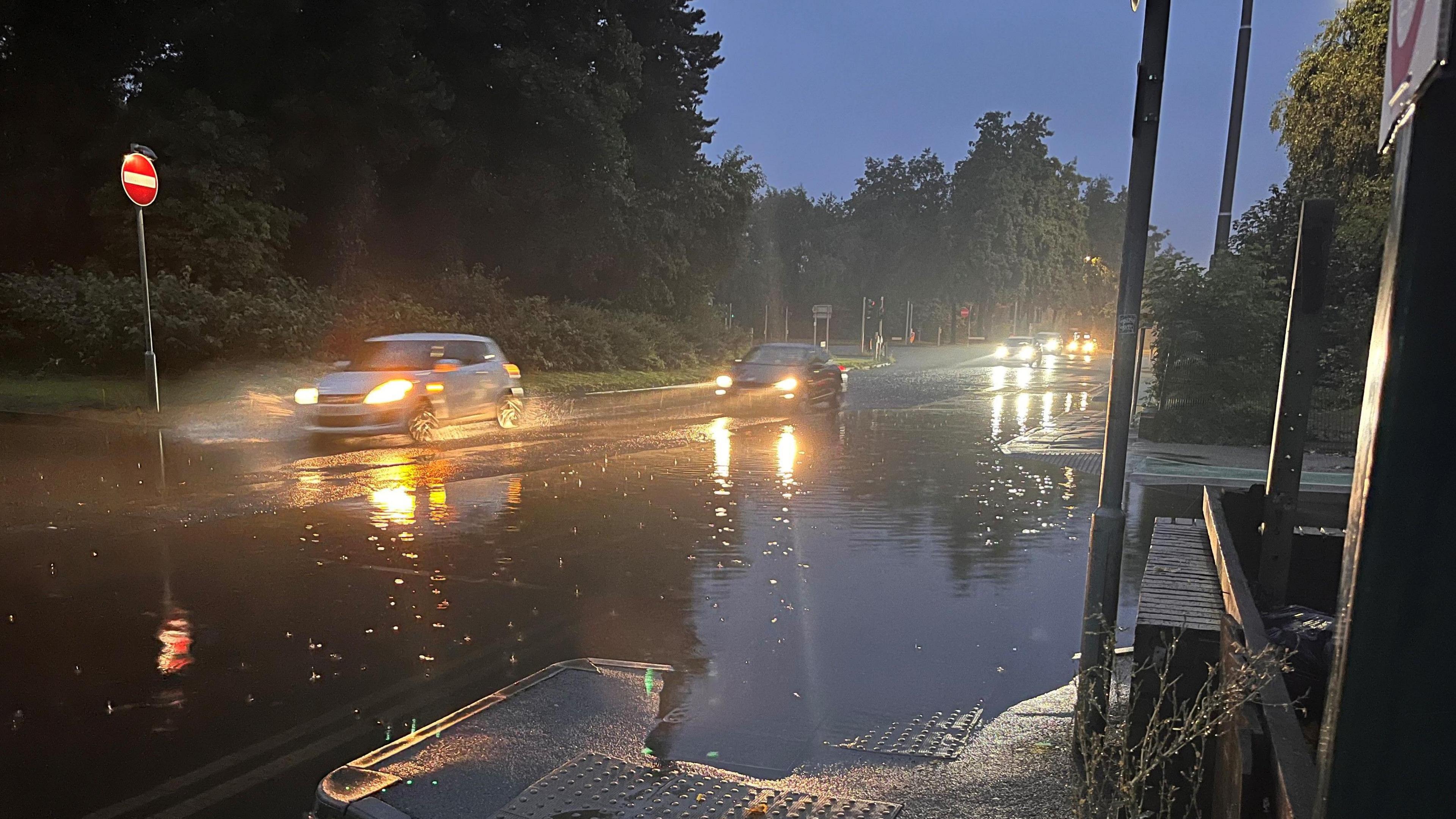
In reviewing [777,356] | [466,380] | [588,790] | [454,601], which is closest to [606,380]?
[777,356]

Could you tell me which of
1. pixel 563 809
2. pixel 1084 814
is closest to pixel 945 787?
pixel 1084 814

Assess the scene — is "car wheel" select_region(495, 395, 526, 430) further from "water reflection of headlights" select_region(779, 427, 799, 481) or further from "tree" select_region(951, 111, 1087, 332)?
"tree" select_region(951, 111, 1087, 332)

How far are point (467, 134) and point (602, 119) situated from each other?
4.73 meters

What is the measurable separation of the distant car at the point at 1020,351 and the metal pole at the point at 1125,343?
58.8 meters

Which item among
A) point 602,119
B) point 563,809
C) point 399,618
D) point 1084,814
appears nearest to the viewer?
point 1084,814

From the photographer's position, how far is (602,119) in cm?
3597

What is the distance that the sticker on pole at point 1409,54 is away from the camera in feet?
4.68

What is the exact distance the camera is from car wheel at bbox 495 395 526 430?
18.7 m

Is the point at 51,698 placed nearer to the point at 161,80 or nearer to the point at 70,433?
the point at 70,433

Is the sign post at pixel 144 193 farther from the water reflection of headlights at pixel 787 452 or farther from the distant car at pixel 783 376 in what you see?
the distant car at pixel 783 376

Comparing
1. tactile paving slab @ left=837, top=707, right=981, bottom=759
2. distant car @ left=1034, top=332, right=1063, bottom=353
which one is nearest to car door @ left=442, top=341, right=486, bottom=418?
tactile paving slab @ left=837, top=707, right=981, bottom=759

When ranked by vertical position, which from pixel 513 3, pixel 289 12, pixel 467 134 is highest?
pixel 513 3

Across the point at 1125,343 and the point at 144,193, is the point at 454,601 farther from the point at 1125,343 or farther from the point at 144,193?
the point at 144,193

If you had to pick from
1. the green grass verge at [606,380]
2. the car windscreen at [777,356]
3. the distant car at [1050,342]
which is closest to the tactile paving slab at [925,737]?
the car windscreen at [777,356]
